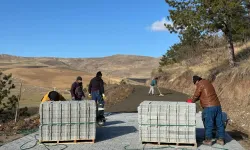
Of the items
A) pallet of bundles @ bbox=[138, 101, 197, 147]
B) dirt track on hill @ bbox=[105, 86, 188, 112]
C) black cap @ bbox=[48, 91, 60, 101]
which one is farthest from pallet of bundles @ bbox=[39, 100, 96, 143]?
dirt track on hill @ bbox=[105, 86, 188, 112]

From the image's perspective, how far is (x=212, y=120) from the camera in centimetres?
1002

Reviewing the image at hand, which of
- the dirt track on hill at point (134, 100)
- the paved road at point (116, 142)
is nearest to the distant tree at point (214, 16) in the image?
the dirt track on hill at point (134, 100)

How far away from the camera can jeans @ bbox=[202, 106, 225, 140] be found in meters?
9.95

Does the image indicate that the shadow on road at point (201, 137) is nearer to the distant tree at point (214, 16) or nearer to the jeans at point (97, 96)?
the jeans at point (97, 96)

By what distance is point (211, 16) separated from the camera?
22109 mm

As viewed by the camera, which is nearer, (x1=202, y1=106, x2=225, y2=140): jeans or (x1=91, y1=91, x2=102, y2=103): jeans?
(x1=202, y1=106, x2=225, y2=140): jeans

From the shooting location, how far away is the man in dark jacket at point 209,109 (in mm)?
9922

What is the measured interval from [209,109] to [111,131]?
11.9 feet

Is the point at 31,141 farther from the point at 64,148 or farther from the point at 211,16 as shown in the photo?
the point at 211,16

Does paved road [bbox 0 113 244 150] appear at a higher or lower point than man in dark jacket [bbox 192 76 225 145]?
lower

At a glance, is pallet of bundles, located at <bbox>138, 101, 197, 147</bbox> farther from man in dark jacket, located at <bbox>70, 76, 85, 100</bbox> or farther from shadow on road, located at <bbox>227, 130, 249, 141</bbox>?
man in dark jacket, located at <bbox>70, 76, 85, 100</bbox>

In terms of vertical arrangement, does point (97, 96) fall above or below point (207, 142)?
above

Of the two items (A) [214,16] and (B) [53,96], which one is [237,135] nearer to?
(B) [53,96]

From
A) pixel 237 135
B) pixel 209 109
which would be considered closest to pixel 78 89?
pixel 209 109
